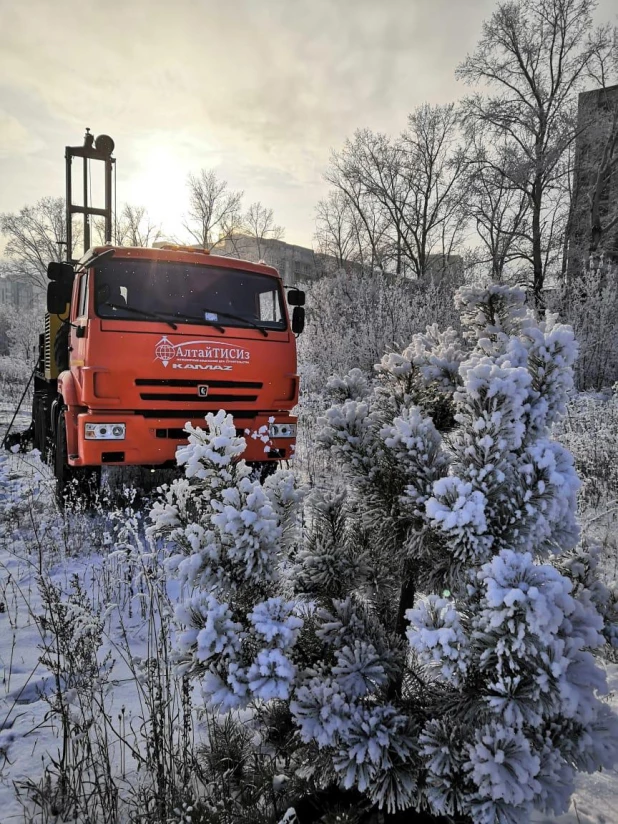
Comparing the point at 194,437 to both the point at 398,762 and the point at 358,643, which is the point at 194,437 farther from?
the point at 398,762

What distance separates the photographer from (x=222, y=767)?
5.15 feet

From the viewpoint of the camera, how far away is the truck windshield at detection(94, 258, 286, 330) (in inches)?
171

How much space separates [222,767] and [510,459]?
136 cm

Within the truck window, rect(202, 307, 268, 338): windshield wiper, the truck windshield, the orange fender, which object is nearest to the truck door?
the truck window

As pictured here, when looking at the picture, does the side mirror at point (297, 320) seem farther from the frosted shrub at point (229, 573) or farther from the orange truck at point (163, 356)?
the frosted shrub at point (229, 573)

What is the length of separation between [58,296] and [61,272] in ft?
0.74

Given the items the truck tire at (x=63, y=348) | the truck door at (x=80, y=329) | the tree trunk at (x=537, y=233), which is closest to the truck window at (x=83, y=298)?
the truck door at (x=80, y=329)

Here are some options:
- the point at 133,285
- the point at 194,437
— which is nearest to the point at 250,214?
the point at 133,285

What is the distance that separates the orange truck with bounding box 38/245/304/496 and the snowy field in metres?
0.65

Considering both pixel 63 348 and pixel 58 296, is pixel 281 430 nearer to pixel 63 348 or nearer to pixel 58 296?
pixel 58 296

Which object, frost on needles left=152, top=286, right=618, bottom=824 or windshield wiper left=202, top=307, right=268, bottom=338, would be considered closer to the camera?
frost on needles left=152, top=286, right=618, bottom=824

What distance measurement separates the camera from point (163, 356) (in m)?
4.22

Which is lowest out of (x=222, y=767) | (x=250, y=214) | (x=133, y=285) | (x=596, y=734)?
(x=222, y=767)

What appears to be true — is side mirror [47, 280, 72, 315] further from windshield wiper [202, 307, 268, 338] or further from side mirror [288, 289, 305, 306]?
side mirror [288, 289, 305, 306]
